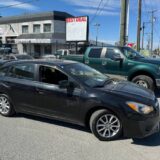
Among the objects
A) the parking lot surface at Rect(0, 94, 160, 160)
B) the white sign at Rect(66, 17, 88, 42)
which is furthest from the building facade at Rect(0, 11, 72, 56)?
the parking lot surface at Rect(0, 94, 160, 160)

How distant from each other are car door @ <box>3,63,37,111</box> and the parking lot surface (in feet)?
1.63

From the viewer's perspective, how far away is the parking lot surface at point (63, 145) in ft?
13.1

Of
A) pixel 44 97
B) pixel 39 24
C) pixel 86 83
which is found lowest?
pixel 44 97

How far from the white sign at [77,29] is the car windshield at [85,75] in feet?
63.7

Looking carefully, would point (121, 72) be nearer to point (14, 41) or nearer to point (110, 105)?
point (110, 105)

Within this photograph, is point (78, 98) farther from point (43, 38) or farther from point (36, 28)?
point (36, 28)

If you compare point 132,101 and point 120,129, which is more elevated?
point 132,101

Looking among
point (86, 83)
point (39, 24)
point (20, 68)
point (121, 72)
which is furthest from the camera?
point (39, 24)

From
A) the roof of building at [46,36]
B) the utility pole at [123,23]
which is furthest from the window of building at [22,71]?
the roof of building at [46,36]

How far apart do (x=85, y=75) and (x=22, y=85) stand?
4.89 ft

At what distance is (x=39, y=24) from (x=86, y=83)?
3831cm

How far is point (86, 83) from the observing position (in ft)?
16.4

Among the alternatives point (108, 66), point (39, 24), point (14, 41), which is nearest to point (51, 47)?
point (39, 24)

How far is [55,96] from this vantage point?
5.14 metres
